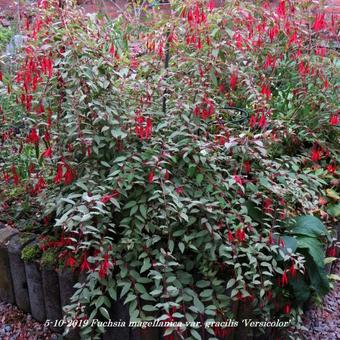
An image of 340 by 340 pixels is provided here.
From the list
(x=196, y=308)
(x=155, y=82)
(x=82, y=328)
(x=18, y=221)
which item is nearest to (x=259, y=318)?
(x=196, y=308)

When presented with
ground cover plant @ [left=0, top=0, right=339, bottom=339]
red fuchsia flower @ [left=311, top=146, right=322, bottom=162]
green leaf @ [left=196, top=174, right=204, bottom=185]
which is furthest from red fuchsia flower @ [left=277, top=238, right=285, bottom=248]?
red fuchsia flower @ [left=311, top=146, right=322, bottom=162]

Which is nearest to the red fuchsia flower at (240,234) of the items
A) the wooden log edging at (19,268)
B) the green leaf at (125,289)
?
the green leaf at (125,289)

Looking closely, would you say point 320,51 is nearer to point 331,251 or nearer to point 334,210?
point 334,210

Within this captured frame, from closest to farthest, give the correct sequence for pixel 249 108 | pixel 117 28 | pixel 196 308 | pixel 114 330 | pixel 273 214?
pixel 196 308
pixel 114 330
pixel 273 214
pixel 117 28
pixel 249 108

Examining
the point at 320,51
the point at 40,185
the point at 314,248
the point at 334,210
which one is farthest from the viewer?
the point at 320,51

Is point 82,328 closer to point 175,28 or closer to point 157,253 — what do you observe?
point 157,253

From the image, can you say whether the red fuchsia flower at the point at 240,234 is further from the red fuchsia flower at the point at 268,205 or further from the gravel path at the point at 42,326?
the gravel path at the point at 42,326

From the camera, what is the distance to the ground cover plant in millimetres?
1604

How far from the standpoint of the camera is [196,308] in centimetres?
156

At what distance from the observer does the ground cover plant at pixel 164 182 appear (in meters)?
1.60

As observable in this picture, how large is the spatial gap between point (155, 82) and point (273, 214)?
0.78 metres

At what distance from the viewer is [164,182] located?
5.44ft

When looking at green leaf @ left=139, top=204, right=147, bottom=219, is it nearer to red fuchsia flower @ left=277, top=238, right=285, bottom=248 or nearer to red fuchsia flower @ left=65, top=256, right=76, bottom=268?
red fuchsia flower @ left=65, top=256, right=76, bottom=268

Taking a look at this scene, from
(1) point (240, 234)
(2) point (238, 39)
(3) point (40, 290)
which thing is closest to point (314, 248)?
(1) point (240, 234)
